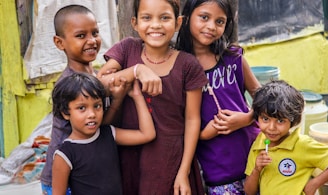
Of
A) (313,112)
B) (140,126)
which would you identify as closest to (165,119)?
(140,126)

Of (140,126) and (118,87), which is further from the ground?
(118,87)

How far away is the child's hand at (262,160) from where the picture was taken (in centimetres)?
241

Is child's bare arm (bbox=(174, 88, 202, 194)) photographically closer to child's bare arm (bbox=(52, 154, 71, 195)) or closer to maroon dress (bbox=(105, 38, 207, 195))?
maroon dress (bbox=(105, 38, 207, 195))

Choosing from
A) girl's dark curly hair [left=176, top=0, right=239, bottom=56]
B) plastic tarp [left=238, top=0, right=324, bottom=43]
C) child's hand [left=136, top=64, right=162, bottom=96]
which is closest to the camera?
child's hand [left=136, top=64, right=162, bottom=96]

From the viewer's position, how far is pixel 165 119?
241 cm

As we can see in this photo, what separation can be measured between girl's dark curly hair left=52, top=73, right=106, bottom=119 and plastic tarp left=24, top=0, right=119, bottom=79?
258 cm

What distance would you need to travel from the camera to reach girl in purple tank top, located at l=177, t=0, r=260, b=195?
97.8 inches

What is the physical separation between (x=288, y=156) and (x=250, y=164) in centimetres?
20

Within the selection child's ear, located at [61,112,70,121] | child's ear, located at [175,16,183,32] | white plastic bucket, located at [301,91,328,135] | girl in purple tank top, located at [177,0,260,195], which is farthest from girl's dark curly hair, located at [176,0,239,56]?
white plastic bucket, located at [301,91,328,135]

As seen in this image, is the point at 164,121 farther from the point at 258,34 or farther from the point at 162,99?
the point at 258,34

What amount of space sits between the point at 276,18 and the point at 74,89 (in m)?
4.44

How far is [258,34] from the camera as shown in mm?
6254

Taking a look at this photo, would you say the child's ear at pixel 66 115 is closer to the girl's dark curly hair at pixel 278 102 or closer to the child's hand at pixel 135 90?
the child's hand at pixel 135 90

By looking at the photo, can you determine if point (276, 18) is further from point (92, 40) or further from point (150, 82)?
point (150, 82)
